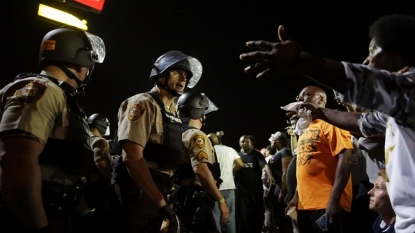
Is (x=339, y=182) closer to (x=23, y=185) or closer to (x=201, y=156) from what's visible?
(x=201, y=156)

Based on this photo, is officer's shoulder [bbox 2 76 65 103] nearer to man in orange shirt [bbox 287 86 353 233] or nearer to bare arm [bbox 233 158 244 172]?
man in orange shirt [bbox 287 86 353 233]

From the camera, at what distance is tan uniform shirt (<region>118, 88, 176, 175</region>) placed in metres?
3.40

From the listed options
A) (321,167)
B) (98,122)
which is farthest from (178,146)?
(98,122)

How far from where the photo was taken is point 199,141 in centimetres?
474

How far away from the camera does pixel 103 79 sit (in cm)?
1823

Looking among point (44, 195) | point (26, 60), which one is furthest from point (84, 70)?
point (26, 60)

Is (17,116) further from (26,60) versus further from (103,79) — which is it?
(103,79)

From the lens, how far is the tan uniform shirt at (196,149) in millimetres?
4613

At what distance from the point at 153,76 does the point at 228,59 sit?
16340 millimetres

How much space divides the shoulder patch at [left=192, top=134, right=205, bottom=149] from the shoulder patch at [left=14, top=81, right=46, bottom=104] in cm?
234

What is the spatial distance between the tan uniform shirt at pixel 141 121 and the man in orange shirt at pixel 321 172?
1427 mm

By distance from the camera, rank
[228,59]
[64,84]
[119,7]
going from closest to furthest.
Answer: [64,84], [119,7], [228,59]

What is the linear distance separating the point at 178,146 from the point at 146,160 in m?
0.33

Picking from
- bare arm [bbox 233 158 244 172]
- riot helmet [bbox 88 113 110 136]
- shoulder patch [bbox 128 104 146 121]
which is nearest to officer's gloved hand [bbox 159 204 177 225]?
shoulder patch [bbox 128 104 146 121]
